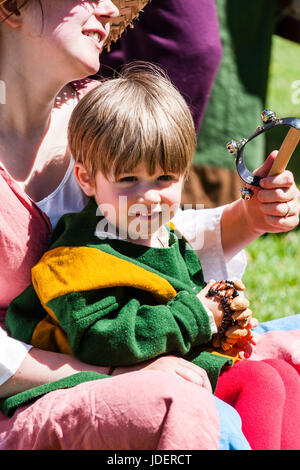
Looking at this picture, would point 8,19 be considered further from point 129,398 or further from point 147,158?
point 129,398

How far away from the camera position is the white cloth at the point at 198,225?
6.35ft

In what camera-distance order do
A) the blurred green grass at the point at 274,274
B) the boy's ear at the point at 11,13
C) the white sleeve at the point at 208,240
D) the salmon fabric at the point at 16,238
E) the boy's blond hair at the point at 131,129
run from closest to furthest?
1. the boy's blond hair at the point at 131,129
2. the salmon fabric at the point at 16,238
3. the boy's ear at the point at 11,13
4. the white sleeve at the point at 208,240
5. the blurred green grass at the point at 274,274

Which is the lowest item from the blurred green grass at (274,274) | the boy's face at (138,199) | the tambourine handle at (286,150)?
the blurred green grass at (274,274)

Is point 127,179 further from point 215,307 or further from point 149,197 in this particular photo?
point 215,307

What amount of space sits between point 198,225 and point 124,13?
68cm

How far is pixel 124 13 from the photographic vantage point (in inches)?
83.4

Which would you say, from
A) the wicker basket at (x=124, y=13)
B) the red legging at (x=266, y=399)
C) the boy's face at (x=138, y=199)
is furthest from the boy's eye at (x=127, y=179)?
the wicker basket at (x=124, y=13)

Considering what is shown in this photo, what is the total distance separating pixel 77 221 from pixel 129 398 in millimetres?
512

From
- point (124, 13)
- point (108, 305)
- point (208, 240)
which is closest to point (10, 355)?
point (108, 305)

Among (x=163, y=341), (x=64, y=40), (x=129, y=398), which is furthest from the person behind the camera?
(x=64, y=40)

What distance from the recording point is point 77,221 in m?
1.75

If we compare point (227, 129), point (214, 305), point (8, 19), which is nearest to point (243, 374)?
point (214, 305)

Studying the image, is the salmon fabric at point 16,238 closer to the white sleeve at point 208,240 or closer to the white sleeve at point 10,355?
the white sleeve at point 10,355

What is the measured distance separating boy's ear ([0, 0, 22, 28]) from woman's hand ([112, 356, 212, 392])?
95cm
